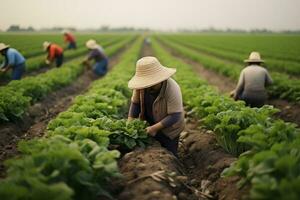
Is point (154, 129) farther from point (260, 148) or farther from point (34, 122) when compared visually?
point (34, 122)

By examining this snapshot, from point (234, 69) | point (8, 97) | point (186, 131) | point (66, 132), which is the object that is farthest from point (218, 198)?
point (234, 69)

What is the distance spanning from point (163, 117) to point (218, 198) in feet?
5.05

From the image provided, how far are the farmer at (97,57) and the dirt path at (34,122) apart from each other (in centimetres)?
204

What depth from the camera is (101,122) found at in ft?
18.1

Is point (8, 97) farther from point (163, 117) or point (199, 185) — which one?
point (199, 185)

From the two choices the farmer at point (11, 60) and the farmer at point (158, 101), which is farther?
the farmer at point (11, 60)

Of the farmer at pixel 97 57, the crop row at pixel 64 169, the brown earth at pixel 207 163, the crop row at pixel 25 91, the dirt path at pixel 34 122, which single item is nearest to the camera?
the crop row at pixel 64 169

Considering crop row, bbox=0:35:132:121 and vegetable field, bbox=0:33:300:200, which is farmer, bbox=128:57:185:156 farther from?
crop row, bbox=0:35:132:121

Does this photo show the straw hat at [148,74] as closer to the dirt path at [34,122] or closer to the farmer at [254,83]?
the dirt path at [34,122]

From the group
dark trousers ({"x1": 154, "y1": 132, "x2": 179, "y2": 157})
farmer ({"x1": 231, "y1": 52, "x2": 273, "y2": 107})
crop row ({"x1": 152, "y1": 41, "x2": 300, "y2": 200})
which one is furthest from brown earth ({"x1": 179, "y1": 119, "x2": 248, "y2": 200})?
farmer ({"x1": 231, "y1": 52, "x2": 273, "y2": 107})

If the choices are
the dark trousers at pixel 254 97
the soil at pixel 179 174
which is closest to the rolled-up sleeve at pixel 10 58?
the dark trousers at pixel 254 97

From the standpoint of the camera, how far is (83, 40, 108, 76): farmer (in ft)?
50.2

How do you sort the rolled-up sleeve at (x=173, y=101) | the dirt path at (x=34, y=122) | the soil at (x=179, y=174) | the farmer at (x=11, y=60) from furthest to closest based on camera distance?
1. the farmer at (x=11, y=60)
2. the dirt path at (x=34, y=122)
3. the rolled-up sleeve at (x=173, y=101)
4. the soil at (x=179, y=174)

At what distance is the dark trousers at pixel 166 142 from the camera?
6.00 metres
